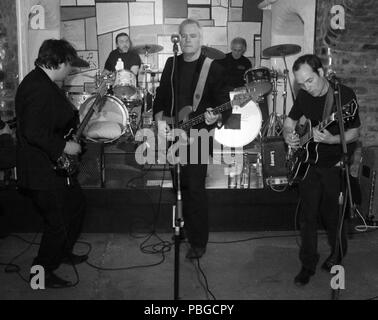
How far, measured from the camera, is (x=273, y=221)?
16.7ft

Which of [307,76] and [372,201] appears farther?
[372,201]

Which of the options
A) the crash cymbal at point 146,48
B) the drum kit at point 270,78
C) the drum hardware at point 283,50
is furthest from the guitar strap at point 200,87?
the crash cymbal at point 146,48

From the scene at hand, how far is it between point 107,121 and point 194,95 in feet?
7.41

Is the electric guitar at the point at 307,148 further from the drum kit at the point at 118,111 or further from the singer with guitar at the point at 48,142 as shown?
the drum kit at the point at 118,111

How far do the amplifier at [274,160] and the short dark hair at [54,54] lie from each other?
263cm

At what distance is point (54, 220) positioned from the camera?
3.51 meters

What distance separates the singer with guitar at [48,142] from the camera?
3.32 meters

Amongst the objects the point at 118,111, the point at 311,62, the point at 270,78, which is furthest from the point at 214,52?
the point at 311,62

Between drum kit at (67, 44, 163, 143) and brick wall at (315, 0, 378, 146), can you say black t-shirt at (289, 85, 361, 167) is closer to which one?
drum kit at (67, 44, 163, 143)

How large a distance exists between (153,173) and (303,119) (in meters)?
2.18

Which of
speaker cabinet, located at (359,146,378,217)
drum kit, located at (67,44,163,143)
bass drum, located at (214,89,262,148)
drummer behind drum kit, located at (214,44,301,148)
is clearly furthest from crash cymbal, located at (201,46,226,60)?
speaker cabinet, located at (359,146,378,217)
